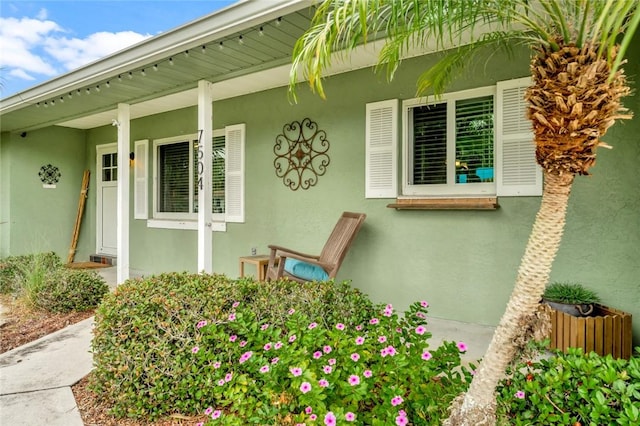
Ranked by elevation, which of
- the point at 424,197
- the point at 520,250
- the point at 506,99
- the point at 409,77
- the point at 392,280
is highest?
the point at 409,77

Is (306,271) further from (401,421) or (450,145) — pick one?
(401,421)

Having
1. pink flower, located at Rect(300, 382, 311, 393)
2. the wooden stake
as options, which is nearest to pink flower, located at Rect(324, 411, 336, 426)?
pink flower, located at Rect(300, 382, 311, 393)

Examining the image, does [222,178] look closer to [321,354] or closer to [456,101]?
[456,101]

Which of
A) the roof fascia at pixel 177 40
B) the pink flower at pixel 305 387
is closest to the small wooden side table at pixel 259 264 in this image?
the roof fascia at pixel 177 40

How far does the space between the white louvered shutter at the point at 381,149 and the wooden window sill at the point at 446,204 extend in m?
0.15

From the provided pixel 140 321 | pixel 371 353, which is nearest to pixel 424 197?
pixel 371 353

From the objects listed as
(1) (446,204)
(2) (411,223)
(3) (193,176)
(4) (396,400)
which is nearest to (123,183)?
(3) (193,176)

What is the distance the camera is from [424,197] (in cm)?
378

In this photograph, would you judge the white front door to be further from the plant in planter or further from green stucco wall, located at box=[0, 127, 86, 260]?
the plant in planter

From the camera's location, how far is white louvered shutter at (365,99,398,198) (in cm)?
391

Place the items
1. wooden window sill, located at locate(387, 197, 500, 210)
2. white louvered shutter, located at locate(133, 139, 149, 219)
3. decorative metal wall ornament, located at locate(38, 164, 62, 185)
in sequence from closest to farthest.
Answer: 1. wooden window sill, located at locate(387, 197, 500, 210)
2. white louvered shutter, located at locate(133, 139, 149, 219)
3. decorative metal wall ornament, located at locate(38, 164, 62, 185)

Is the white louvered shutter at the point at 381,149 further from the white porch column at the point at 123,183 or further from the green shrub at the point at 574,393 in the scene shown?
the white porch column at the point at 123,183

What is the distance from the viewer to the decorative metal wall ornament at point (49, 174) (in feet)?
23.3

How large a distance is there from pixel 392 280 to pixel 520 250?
1.20 m
